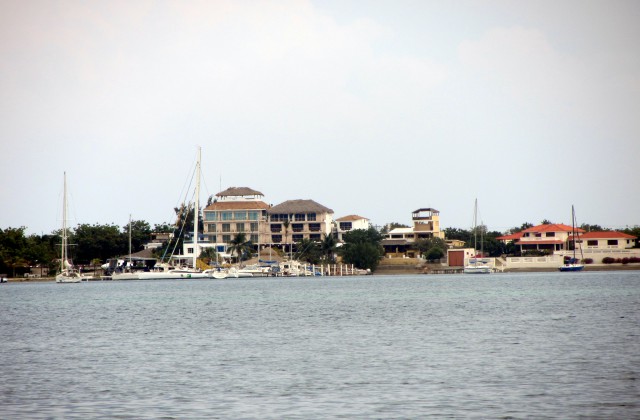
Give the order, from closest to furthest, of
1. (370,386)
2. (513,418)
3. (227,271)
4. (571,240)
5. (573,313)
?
(513,418)
(370,386)
(573,313)
(227,271)
(571,240)

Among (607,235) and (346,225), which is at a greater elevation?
(346,225)

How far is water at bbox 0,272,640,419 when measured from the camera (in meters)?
22.2

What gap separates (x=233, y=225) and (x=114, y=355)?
452 ft

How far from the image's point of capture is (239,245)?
164m

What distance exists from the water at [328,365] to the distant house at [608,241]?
107853mm

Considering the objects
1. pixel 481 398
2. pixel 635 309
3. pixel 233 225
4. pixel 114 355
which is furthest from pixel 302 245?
pixel 481 398

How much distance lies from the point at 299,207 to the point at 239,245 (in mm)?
15881

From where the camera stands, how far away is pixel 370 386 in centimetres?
2522

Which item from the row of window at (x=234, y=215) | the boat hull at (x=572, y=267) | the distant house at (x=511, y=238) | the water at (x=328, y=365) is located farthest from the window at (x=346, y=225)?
the water at (x=328, y=365)

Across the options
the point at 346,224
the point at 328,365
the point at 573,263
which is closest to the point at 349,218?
the point at 346,224

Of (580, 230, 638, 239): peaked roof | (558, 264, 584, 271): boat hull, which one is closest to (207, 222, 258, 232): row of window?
(558, 264, 584, 271): boat hull

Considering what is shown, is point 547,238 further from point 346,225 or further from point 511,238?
point 346,225

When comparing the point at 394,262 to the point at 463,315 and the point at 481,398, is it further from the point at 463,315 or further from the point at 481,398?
the point at 481,398

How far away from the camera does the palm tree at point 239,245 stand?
536 feet
